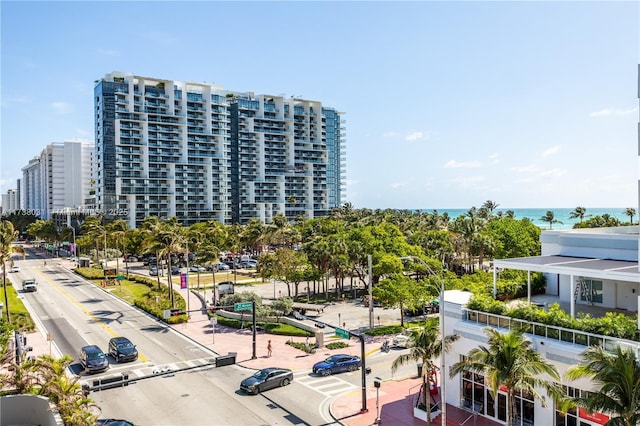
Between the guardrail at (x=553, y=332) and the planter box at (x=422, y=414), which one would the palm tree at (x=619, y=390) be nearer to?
the guardrail at (x=553, y=332)

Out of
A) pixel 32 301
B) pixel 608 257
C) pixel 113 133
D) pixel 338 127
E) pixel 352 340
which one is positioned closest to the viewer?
pixel 608 257

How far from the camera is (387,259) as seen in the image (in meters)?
54.0

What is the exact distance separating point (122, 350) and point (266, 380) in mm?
13574

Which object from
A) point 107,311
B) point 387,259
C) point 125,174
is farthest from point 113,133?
point 387,259

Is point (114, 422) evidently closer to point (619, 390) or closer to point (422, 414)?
point (422, 414)

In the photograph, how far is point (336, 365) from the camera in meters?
34.7

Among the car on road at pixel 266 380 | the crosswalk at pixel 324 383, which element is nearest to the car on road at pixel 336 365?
the crosswalk at pixel 324 383

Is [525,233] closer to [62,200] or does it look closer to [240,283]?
[240,283]

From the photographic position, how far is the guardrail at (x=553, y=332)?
20219mm

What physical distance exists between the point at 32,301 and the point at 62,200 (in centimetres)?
14986

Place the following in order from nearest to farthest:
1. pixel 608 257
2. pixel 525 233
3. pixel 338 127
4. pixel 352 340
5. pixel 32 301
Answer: pixel 608 257
pixel 352 340
pixel 32 301
pixel 525 233
pixel 338 127

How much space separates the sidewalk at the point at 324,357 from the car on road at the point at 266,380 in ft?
12.3

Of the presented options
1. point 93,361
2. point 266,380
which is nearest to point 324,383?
point 266,380

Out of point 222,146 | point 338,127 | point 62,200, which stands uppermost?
point 338,127
